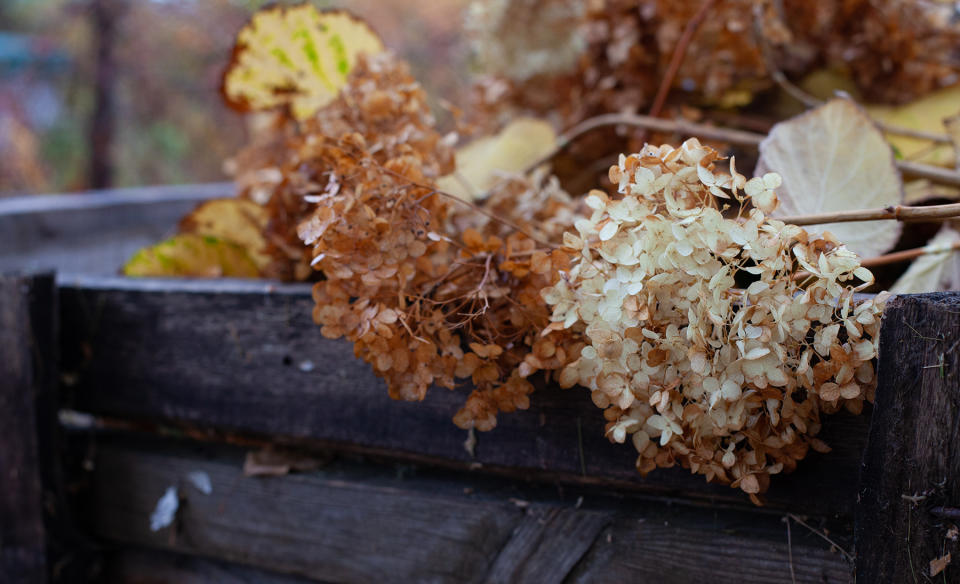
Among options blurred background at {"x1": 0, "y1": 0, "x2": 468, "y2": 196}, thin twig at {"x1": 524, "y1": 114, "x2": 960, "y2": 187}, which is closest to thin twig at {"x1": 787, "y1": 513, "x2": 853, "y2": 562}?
thin twig at {"x1": 524, "y1": 114, "x2": 960, "y2": 187}

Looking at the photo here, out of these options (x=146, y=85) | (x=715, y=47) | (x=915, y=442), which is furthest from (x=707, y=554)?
(x=146, y=85)

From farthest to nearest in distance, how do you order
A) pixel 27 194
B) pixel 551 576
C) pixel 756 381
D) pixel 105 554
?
1. pixel 27 194
2. pixel 105 554
3. pixel 551 576
4. pixel 756 381

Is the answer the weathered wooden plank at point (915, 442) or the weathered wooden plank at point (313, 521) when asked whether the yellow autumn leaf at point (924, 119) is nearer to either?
the weathered wooden plank at point (915, 442)

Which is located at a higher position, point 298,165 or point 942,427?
point 298,165

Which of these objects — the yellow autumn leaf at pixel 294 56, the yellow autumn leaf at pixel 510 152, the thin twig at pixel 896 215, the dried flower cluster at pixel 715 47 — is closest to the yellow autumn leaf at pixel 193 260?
the yellow autumn leaf at pixel 294 56

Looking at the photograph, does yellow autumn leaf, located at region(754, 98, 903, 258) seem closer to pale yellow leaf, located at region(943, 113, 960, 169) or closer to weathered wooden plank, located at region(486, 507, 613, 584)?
pale yellow leaf, located at region(943, 113, 960, 169)

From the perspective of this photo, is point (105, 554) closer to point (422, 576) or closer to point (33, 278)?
point (33, 278)

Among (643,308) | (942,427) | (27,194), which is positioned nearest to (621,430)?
(643,308)

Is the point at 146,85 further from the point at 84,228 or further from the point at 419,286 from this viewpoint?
the point at 419,286
